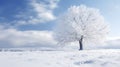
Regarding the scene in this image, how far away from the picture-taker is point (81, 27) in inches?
1741

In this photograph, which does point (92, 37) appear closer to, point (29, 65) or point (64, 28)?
point (64, 28)

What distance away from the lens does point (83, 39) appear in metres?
45.7

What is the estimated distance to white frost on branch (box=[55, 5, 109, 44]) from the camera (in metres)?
43.2

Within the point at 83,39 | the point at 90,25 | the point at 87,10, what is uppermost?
the point at 87,10

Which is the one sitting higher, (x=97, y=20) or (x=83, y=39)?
(x=97, y=20)

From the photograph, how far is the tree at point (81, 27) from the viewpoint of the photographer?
4322 cm

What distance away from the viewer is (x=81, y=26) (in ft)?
146

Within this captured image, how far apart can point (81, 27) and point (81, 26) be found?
0.27 meters

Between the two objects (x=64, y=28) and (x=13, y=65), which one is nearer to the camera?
(x=13, y=65)

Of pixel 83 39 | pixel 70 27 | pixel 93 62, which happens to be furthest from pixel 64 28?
pixel 93 62

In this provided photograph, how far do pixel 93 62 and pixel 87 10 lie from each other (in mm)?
34208

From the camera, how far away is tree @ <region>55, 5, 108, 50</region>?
43.2 meters

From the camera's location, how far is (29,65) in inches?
468

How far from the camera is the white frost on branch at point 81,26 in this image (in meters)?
43.2
